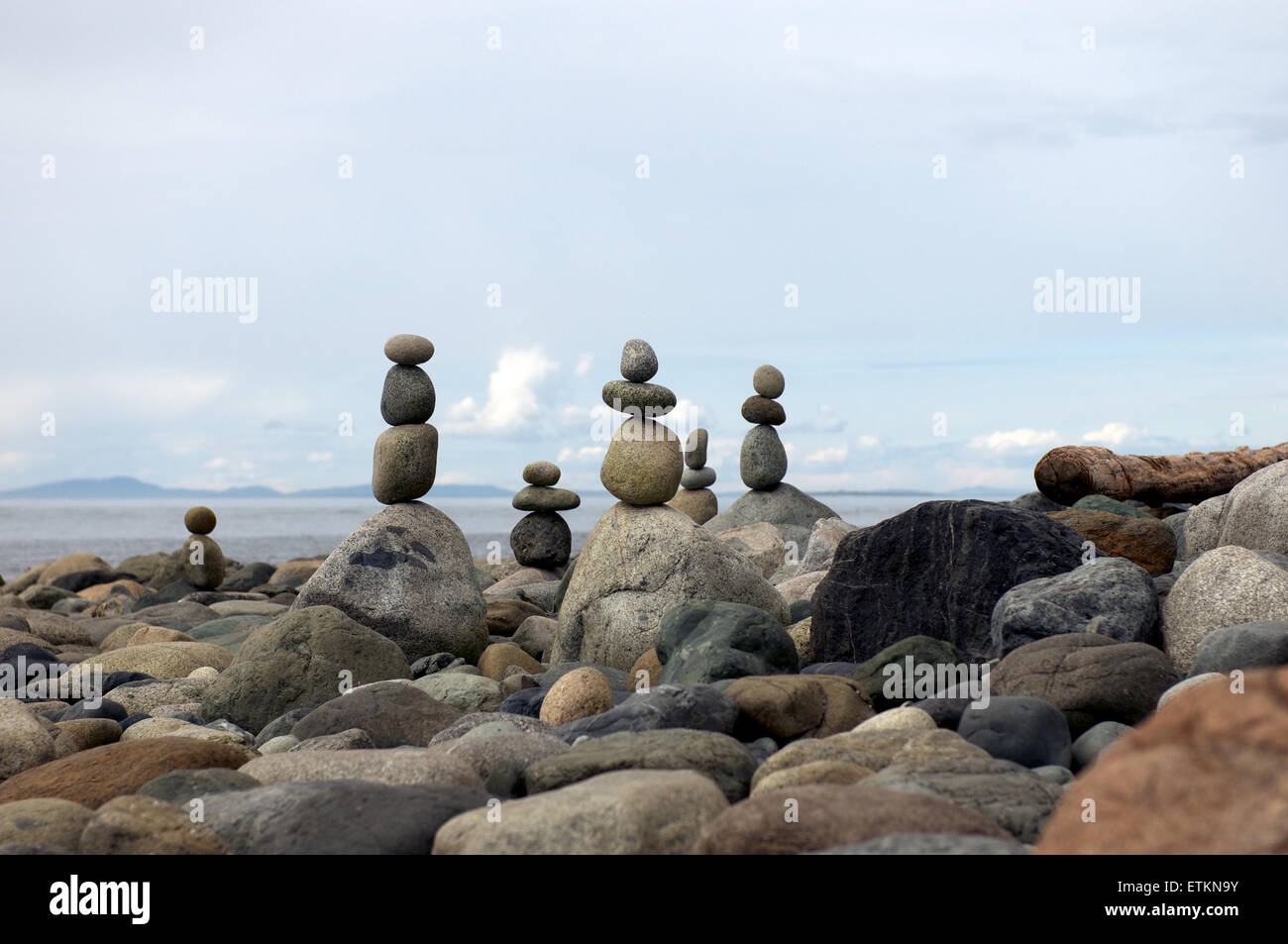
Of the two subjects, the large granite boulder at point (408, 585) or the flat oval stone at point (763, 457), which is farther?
the flat oval stone at point (763, 457)

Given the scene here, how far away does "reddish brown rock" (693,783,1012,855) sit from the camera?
Answer: 3959 mm

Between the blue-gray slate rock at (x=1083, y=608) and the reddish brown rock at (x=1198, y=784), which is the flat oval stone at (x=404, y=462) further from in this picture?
the reddish brown rock at (x=1198, y=784)

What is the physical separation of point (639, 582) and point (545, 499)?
7.77 meters

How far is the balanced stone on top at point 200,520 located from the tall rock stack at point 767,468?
8.65 metres

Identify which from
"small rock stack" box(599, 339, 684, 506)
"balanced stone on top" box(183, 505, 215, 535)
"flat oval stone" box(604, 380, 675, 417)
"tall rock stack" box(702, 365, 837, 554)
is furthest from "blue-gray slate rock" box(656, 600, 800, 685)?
"balanced stone on top" box(183, 505, 215, 535)

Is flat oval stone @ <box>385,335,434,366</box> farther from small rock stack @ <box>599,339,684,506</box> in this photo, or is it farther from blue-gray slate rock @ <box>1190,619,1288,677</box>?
blue-gray slate rock @ <box>1190,619,1288,677</box>

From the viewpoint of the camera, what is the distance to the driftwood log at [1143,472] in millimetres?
15367

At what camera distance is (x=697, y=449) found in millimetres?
22156

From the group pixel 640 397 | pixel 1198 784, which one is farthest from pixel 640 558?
pixel 1198 784

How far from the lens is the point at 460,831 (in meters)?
4.48

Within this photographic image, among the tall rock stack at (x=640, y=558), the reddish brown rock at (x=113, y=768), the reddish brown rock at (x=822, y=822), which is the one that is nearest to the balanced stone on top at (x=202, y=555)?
the tall rock stack at (x=640, y=558)

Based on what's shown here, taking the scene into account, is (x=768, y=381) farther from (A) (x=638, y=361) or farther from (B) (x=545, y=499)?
(A) (x=638, y=361)
